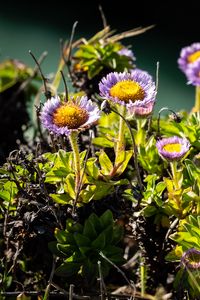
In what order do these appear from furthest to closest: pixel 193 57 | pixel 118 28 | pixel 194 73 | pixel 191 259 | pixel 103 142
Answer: pixel 118 28
pixel 193 57
pixel 194 73
pixel 103 142
pixel 191 259

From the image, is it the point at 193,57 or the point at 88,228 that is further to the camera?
the point at 193,57

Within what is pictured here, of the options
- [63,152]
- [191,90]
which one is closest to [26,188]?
[63,152]

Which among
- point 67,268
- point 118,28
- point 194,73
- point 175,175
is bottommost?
point 67,268

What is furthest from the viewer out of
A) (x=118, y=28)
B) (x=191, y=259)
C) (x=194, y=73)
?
(x=118, y=28)

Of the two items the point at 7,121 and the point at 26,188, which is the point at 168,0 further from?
the point at 26,188

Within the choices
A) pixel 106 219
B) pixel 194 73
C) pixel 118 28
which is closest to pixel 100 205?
pixel 106 219

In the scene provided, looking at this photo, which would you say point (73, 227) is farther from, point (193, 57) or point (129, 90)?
point (193, 57)

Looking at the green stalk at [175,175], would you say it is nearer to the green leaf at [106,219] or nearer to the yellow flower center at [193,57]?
the green leaf at [106,219]
